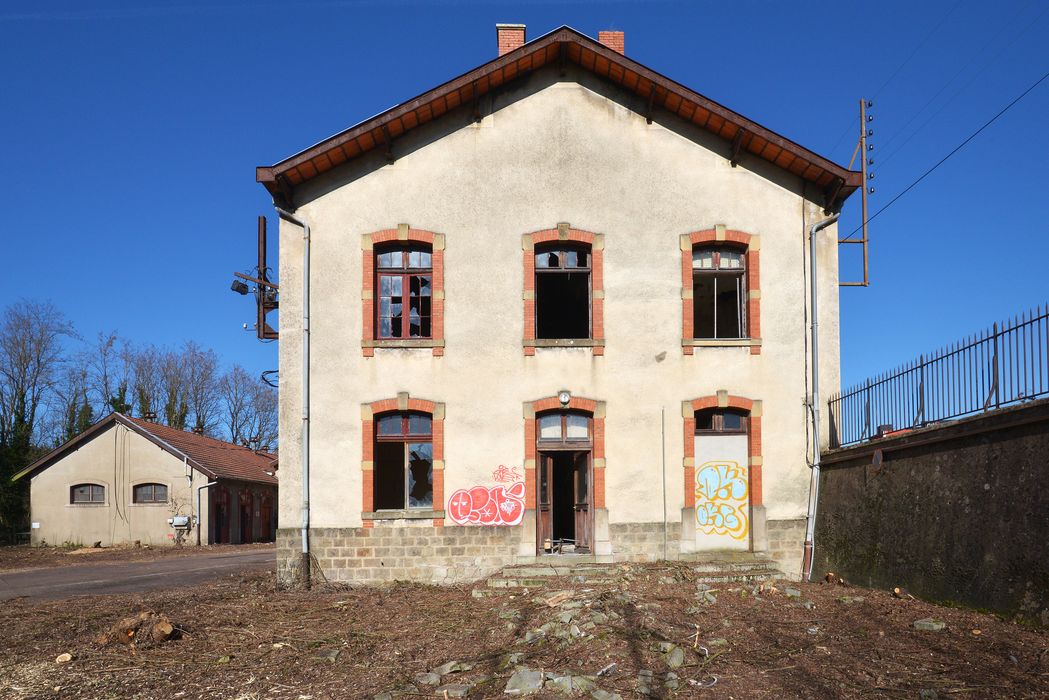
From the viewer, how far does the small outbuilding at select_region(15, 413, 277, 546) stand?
31984 millimetres

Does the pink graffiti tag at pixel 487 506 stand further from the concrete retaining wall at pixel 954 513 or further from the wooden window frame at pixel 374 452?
the concrete retaining wall at pixel 954 513

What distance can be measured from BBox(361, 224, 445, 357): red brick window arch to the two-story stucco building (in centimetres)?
4

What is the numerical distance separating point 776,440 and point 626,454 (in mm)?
2663

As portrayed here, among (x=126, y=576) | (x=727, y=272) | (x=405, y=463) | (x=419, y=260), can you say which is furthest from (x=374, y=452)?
(x=126, y=576)

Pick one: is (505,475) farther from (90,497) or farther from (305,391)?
(90,497)

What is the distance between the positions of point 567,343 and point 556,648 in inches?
270

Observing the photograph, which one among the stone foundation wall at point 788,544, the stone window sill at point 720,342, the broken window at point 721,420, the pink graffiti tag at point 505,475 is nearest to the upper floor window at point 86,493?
the pink graffiti tag at point 505,475

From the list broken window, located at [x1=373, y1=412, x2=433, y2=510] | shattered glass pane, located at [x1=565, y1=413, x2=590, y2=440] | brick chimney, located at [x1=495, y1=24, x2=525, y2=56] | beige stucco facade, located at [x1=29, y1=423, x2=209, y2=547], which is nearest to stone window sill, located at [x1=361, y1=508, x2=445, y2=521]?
broken window, located at [x1=373, y1=412, x2=433, y2=510]

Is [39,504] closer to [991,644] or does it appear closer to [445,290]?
[445,290]

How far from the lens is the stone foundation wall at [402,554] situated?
1511 centimetres

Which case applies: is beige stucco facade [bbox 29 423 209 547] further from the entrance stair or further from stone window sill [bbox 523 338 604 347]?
the entrance stair

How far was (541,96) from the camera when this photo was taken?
1608cm

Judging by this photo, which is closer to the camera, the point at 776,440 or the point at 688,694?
the point at 688,694

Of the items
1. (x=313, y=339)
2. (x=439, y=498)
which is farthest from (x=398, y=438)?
(x=313, y=339)
